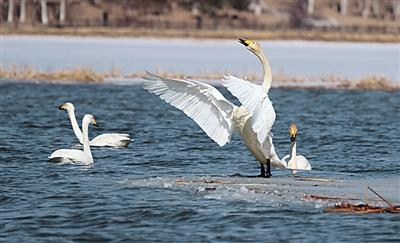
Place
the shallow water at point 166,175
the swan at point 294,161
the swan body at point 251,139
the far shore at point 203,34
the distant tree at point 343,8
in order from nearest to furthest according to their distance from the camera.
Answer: the shallow water at point 166,175 < the swan body at point 251,139 < the swan at point 294,161 < the far shore at point 203,34 < the distant tree at point 343,8

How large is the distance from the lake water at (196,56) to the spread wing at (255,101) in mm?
20604

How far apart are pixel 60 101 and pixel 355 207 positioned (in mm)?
15569

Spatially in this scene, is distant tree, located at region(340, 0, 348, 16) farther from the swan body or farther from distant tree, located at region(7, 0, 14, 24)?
the swan body

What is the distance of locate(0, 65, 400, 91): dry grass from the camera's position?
31109mm

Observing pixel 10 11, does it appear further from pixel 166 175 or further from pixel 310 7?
pixel 166 175

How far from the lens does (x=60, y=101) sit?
2581cm

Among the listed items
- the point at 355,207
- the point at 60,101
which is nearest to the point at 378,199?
the point at 355,207

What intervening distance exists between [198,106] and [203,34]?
42890 millimetres

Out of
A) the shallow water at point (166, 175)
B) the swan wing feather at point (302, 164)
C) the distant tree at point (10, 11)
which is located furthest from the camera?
the distant tree at point (10, 11)

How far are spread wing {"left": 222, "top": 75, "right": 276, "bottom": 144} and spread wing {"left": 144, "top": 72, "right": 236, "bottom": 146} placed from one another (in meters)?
0.70

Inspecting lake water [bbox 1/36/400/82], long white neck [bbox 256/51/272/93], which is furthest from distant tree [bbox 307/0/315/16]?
long white neck [bbox 256/51/272/93]

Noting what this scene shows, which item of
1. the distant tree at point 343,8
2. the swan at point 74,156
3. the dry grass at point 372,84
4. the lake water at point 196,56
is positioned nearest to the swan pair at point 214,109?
the swan at point 74,156

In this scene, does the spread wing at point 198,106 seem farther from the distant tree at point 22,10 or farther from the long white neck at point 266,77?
the distant tree at point 22,10

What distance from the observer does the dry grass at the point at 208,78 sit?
3111 cm
